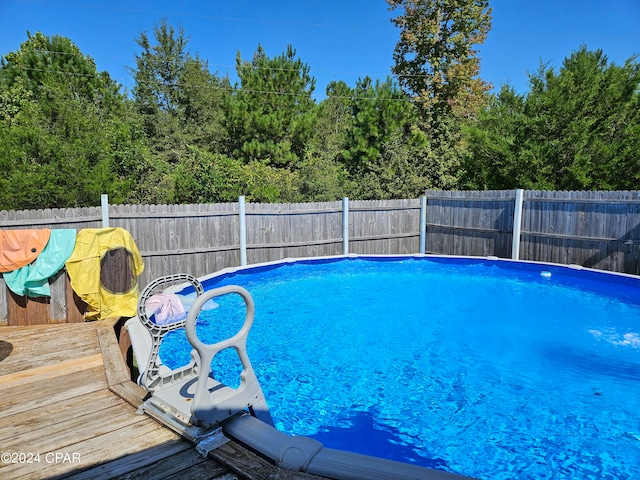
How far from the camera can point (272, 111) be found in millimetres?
17281

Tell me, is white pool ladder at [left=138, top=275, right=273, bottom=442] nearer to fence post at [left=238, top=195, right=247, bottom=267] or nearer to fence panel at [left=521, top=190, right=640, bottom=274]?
fence post at [left=238, top=195, right=247, bottom=267]

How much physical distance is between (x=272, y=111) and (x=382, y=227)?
28.5 feet

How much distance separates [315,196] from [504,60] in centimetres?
1351

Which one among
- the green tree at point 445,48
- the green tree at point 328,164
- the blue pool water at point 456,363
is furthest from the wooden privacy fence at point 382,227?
the green tree at point 445,48

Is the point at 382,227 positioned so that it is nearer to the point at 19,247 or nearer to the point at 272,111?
the point at 19,247

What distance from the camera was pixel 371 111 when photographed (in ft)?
58.5

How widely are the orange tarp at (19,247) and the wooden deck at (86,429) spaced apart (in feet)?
3.55

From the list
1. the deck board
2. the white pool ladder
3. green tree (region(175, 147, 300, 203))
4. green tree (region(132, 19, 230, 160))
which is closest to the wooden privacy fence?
green tree (region(175, 147, 300, 203))

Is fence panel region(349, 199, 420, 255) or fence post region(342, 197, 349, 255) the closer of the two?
fence post region(342, 197, 349, 255)

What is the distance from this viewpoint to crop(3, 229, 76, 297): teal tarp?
4648 mm

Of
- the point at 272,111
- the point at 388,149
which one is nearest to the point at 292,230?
the point at 388,149

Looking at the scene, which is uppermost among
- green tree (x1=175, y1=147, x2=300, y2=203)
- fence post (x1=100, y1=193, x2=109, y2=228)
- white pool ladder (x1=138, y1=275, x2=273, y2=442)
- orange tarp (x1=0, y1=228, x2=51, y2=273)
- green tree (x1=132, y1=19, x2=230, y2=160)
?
green tree (x1=132, y1=19, x2=230, y2=160)

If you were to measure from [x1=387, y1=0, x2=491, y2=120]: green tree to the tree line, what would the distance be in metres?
0.06

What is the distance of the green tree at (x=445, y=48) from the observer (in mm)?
19625
